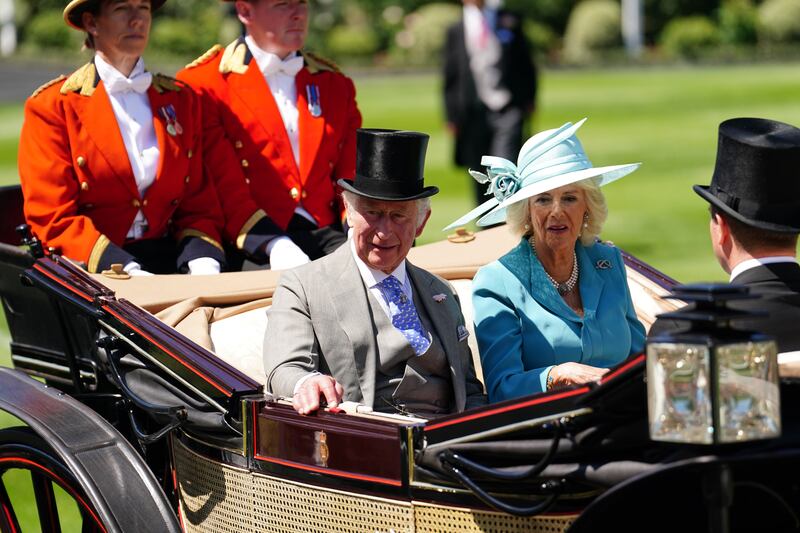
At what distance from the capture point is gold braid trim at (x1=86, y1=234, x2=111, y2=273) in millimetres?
4305

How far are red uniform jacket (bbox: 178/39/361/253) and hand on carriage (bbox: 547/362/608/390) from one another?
1671mm

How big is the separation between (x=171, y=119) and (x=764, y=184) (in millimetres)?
2253

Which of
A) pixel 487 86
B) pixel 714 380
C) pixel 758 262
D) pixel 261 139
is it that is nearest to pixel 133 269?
pixel 261 139

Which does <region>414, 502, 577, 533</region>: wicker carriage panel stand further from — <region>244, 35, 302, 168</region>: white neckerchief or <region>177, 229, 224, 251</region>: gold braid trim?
<region>244, 35, 302, 168</region>: white neckerchief

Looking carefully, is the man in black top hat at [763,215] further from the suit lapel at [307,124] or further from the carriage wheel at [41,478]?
the suit lapel at [307,124]

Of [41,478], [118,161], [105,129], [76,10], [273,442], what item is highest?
[76,10]

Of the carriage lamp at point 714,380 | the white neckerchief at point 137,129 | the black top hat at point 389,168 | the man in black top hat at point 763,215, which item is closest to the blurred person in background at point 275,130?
the white neckerchief at point 137,129

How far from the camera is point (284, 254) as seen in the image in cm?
461

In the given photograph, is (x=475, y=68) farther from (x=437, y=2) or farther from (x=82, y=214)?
(x=437, y=2)

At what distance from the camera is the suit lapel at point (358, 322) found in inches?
131

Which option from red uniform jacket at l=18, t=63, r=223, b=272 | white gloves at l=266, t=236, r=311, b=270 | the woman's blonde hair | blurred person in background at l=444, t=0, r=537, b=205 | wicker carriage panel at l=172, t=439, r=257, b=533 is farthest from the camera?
blurred person in background at l=444, t=0, r=537, b=205

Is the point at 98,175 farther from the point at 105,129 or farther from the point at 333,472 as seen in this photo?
the point at 333,472

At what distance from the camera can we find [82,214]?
4559 millimetres

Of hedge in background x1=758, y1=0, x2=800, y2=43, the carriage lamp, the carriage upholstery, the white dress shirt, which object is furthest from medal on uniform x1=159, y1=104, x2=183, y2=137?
hedge in background x1=758, y1=0, x2=800, y2=43
